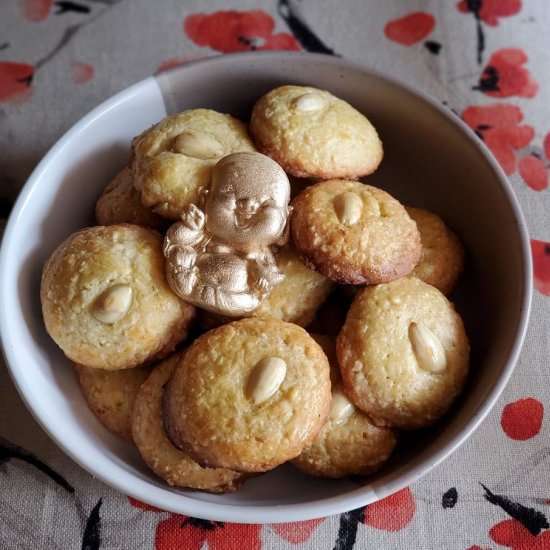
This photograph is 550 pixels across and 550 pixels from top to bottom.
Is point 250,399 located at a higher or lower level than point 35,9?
lower

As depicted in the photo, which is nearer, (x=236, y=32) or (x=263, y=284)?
(x=263, y=284)

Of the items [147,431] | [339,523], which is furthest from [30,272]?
[339,523]

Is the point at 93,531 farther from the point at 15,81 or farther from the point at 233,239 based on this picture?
the point at 15,81

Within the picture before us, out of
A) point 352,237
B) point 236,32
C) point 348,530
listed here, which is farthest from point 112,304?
point 236,32

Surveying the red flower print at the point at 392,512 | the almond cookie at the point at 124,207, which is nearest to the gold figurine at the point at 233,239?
the almond cookie at the point at 124,207

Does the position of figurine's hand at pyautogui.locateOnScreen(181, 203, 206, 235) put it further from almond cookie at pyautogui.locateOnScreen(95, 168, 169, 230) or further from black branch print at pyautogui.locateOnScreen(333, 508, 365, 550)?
black branch print at pyautogui.locateOnScreen(333, 508, 365, 550)

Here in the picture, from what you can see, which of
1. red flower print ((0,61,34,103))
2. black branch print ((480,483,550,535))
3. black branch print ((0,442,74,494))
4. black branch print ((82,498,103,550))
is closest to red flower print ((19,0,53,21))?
red flower print ((0,61,34,103))

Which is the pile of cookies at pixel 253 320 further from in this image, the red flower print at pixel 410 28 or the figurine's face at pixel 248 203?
the red flower print at pixel 410 28
